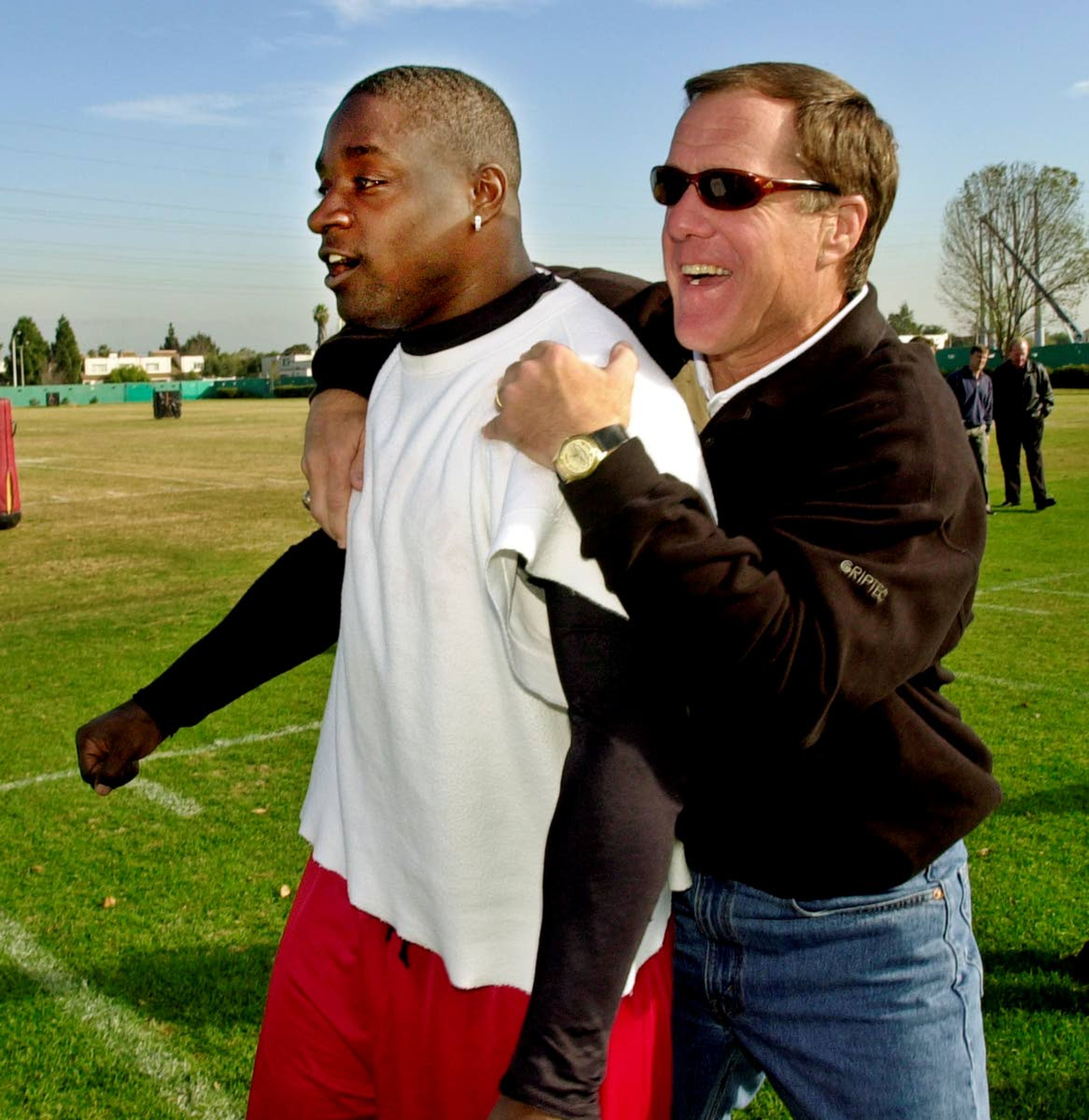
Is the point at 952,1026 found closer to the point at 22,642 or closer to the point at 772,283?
the point at 772,283

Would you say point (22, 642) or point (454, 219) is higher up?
point (454, 219)

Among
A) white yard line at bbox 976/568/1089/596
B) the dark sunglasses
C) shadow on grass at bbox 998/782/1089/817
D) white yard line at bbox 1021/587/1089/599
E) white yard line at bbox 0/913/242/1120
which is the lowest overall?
white yard line at bbox 0/913/242/1120

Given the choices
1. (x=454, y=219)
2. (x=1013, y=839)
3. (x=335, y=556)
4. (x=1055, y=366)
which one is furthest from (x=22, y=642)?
(x=1055, y=366)

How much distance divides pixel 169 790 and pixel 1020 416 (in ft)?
44.9

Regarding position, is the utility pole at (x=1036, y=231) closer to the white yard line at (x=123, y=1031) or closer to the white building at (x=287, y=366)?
the white building at (x=287, y=366)

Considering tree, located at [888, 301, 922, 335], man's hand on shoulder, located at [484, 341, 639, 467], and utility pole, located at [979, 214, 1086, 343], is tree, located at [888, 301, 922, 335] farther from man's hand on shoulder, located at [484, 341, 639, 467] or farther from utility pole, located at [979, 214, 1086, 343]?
man's hand on shoulder, located at [484, 341, 639, 467]

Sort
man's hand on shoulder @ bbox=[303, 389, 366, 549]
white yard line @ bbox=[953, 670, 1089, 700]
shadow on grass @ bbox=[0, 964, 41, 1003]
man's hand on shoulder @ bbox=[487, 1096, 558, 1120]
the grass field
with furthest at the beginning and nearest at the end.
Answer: white yard line @ bbox=[953, 670, 1089, 700] → shadow on grass @ bbox=[0, 964, 41, 1003] → the grass field → man's hand on shoulder @ bbox=[303, 389, 366, 549] → man's hand on shoulder @ bbox=[487, 1096, 558, 1120]

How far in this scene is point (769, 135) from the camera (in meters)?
1.82

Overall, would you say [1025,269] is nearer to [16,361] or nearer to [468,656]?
[468,656]

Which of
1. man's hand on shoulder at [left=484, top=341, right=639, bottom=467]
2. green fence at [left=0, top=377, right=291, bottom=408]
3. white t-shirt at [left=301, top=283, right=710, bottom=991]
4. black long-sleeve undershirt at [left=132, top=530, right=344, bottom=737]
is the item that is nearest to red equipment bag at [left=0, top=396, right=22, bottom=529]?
black long-sleeve undershirt at [left=132, top=530, right=344, bottom=737]

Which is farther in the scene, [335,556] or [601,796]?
[335,556]

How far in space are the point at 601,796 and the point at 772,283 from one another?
81 cm

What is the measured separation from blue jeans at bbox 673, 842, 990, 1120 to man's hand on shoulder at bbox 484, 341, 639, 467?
2.60 feet

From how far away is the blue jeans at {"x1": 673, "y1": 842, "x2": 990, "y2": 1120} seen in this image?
71.4 inches
